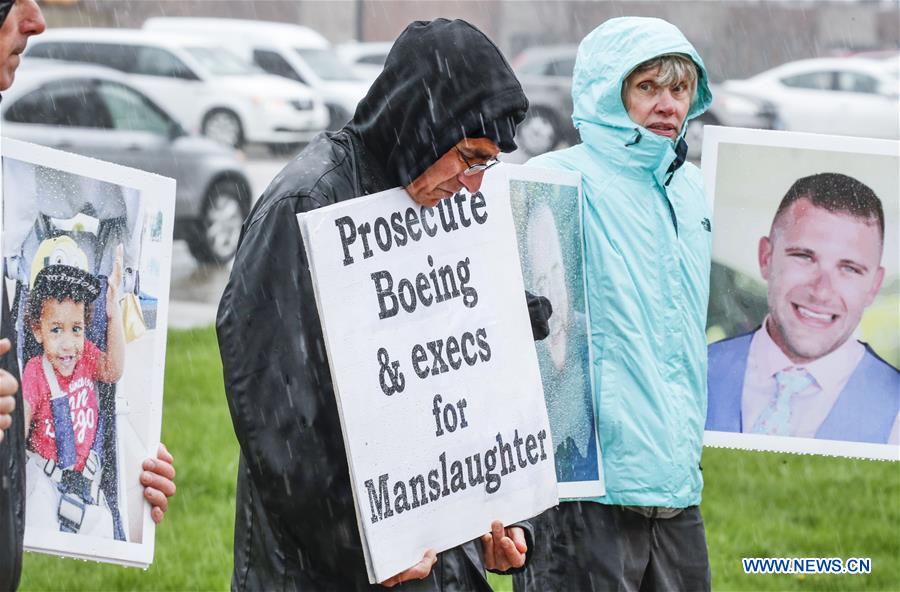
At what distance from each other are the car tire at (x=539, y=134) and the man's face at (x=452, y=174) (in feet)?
58.8

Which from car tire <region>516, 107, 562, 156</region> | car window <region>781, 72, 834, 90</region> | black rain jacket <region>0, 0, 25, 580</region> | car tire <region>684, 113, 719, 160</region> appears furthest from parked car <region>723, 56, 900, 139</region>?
black rain jacket <region>0, 0, 25, 580</region>

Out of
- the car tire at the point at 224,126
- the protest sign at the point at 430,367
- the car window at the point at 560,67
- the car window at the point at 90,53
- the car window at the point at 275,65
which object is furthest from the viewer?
the car window at the point at 275,65

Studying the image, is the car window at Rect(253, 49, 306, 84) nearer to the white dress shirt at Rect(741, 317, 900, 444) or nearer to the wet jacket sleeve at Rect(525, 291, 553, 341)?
the white dress shirt at Rect(741, 317, 900, 444)

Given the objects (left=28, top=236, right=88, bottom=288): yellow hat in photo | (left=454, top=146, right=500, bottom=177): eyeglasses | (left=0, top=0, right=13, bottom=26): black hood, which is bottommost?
(left=28, top=236, right=88, bottom=288): yellow hat in photo

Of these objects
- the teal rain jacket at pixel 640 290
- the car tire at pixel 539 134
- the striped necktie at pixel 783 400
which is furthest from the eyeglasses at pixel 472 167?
the car tire at pixel 539 134

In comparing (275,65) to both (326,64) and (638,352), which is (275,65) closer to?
(326,64)

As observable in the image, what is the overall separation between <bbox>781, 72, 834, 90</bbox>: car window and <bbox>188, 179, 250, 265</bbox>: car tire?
12.9 metres

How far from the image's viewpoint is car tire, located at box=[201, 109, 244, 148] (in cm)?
2106

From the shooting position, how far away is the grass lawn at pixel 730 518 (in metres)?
5.71

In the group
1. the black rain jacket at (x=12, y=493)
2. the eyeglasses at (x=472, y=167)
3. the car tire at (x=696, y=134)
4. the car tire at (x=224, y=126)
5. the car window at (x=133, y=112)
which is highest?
the eyeglasses at (x=472, y=167)

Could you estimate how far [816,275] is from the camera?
14.4 feet

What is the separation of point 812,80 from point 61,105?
14.1m

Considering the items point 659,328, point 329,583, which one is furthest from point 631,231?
point 329,583

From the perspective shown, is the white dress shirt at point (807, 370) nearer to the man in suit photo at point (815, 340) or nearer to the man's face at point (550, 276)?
the man in suit photo at point (815, 340)
